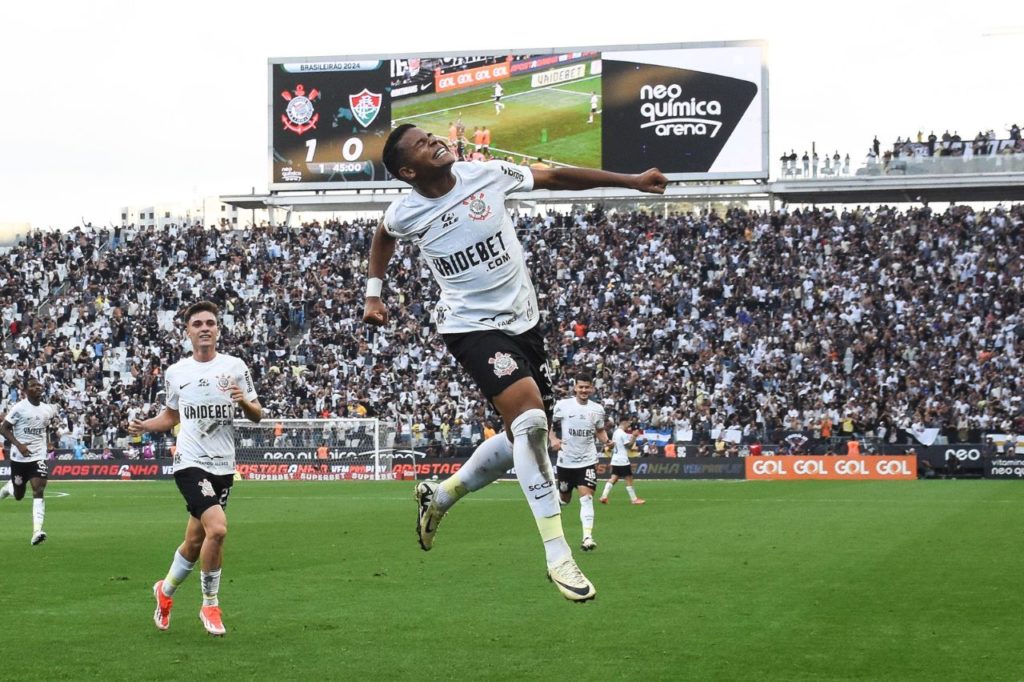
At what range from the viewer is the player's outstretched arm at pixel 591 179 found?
26.9 ft

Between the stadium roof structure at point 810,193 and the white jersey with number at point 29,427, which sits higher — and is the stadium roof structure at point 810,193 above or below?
above

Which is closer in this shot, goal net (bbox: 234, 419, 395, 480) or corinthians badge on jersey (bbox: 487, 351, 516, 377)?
corinthians badge on jersey (bbox: 487, 351, 516, 377)

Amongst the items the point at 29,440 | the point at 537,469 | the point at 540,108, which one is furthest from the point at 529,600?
the point at 540,108

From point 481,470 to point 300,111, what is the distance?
4823 centimetres

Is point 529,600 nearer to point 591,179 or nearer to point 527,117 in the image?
point 591,179

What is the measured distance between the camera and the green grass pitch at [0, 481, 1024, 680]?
1013 centimetres

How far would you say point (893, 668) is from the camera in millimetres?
9875

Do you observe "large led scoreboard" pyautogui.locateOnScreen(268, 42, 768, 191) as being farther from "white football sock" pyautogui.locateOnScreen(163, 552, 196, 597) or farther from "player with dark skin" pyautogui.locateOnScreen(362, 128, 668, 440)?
"player with dark skin" pyautogui.locateOnScreen(362, 128, 668, 440)

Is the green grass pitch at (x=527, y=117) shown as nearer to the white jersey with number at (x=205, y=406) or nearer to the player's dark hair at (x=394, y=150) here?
the white jersey with number at (x=205, y=406)

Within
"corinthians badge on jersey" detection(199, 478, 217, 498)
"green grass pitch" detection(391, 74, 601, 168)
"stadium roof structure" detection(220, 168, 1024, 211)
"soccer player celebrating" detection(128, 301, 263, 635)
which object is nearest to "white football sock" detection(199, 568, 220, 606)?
"soccer player celebrating" detection(128, 301, 263, 635)

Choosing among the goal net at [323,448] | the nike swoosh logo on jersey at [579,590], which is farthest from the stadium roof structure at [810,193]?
the nike swoosh logo on jersey at [579,590]

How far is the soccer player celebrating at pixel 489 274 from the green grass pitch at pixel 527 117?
43.9 m

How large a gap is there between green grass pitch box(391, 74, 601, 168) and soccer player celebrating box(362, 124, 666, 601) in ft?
144

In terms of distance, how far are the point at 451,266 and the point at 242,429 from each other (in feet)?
126
